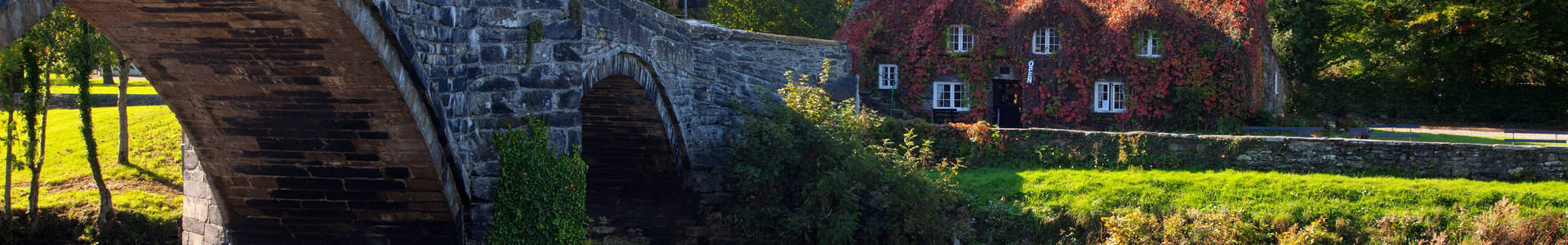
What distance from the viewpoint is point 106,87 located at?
26.1 metres

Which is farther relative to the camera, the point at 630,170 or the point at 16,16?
the point at 630,170

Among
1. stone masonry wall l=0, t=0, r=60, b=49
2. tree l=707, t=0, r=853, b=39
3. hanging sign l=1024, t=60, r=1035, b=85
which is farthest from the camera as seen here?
tree l=707, t=0, r=853, b=39

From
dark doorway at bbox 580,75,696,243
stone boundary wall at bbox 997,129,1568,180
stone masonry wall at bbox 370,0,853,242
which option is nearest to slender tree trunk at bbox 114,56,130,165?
dark doorway at bbox 580,75,696,243

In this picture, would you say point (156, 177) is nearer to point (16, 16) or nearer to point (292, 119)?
point (292, 119)

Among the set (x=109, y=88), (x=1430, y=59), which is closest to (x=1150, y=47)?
(x=1430, y=59)

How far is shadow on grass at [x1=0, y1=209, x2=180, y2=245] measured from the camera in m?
13.1

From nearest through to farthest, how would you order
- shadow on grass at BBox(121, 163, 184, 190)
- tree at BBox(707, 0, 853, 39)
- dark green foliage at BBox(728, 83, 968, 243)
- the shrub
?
1. dark green foliage at BBox(728, 83, 968, 243)
2. the shrub
3. shadow on grass at BBox(121, 163, 184, 190)
4. tree at BBox(707, 0, 853, 39)

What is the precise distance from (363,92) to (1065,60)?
47.2 feet

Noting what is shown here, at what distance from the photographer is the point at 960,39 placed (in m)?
19.6

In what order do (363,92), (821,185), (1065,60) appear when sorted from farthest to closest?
(1065,60)
(821,185)
(363,92)

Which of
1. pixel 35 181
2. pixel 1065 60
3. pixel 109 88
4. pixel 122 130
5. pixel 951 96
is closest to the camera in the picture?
pixel 35 181

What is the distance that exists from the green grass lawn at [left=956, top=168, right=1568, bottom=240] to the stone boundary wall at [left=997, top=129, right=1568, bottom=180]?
0.96 feet

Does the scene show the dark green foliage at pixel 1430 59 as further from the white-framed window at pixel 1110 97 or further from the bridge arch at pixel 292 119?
the bridge arch at pixel 292 119

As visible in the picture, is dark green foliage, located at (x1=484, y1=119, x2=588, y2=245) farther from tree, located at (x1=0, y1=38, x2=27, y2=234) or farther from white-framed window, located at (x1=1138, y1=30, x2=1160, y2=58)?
white-framed window, located at (x1=1138, y1=30, x2=1160, y2=58)
